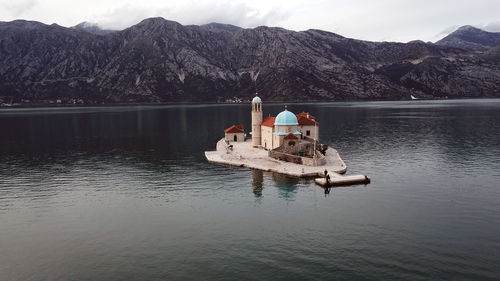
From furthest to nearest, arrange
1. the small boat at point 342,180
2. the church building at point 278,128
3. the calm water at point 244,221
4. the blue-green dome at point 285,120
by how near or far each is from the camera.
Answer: the blue-green dome at point 285,120, the church building at point 278,128, the small boat at point 342,180, the calm water at point 244,221

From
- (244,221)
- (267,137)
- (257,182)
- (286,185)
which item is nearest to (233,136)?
(267,137)

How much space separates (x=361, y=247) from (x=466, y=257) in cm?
936

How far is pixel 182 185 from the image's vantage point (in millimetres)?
61906

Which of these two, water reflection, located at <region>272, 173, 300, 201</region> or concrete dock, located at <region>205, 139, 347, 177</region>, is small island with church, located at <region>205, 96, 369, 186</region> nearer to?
concrete dock, located at <region>205, 139, 347, 177</region>

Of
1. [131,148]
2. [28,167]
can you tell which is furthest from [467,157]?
[28,167]

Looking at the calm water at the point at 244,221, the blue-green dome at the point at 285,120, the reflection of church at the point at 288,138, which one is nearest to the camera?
the calm water at the point at 244,221

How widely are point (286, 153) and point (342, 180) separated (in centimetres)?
1904

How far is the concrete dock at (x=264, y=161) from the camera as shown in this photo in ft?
219

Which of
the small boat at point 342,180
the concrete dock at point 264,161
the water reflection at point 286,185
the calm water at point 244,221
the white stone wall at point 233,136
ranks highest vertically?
the white stone wall at point 233,136

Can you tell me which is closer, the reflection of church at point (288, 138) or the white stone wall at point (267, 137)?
the reflection of church at point (288, 138)

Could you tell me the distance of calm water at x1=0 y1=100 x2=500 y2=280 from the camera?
110ft

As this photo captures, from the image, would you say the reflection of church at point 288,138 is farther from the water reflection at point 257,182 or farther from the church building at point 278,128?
the water reflection at point 257,182

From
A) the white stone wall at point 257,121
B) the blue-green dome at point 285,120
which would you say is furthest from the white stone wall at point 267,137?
the blue-green dome at point 285,120

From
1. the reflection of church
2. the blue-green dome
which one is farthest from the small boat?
the blue-green dome
